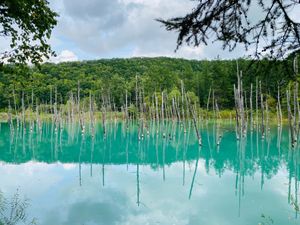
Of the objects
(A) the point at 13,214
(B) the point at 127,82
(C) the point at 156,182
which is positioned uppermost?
(B) the point at 127,82

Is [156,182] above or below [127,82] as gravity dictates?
below

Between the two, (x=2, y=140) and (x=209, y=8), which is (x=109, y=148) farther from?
(x=209, y=8)

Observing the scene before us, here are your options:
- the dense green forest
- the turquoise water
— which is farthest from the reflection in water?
the dense green forest

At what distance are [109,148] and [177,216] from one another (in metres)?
20.9

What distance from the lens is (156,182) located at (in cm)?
1844

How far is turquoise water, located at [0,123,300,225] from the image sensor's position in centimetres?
1242

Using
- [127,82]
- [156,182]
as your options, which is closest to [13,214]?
[156,182]

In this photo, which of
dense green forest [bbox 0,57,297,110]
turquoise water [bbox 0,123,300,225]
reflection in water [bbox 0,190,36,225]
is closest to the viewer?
reflection in water [bbox 0,190,36,225]

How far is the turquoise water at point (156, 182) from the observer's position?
40.8 ft

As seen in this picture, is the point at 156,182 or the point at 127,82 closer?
the point at 156,182

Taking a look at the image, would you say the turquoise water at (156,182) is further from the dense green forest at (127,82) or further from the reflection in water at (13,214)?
the dense green forest at (127,82)

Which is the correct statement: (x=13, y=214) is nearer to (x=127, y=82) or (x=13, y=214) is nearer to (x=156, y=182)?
(x=156, y=182)

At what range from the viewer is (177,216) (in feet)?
40.5

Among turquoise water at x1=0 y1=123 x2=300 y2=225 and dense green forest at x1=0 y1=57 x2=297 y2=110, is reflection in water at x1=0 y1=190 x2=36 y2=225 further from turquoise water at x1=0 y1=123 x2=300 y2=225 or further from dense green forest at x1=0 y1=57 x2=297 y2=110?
dense green forest at x1=0 y1=57 x2=297 y2=110
